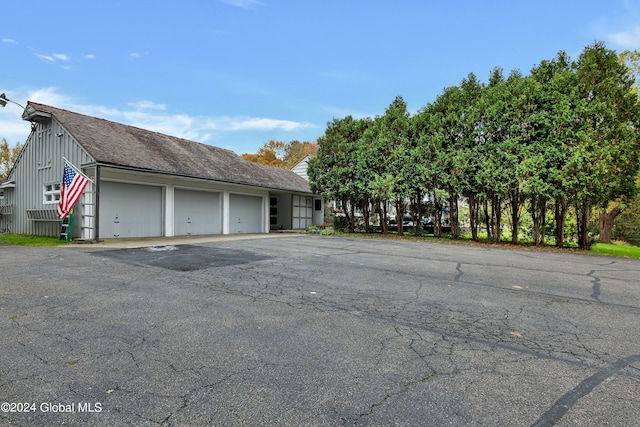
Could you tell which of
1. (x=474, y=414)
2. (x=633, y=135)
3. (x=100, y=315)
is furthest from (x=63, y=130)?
(x=633, y=135)

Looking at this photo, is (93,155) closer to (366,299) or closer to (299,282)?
(299,282)

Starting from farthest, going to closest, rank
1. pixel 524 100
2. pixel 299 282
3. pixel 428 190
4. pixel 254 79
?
pixel 254 79 < pixel 428 190 < pixel 524 100 < pixel 299 282

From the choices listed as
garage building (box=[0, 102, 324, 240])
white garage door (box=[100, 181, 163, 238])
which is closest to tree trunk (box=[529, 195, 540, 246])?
garage building (box=[0, 102, 324, 240])

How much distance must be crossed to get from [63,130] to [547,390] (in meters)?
17.9

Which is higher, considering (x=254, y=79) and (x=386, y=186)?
(x=254, y=79)

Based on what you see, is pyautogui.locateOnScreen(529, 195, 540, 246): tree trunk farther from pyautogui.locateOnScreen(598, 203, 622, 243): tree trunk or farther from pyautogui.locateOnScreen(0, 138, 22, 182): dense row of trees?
pyautogui.locateOnScreen(0, 138, 22, 182): dense row of trees

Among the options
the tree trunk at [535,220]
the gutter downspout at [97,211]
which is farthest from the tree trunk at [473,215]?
the gutter downspout at [97,211]

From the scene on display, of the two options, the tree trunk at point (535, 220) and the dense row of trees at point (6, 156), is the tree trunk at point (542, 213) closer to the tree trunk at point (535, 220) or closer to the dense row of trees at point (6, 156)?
the tree trunk at point (535, 220)

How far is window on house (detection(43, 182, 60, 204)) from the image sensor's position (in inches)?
569

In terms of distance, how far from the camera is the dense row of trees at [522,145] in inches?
488

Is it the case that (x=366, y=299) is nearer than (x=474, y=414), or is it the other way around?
(x=474, y=414)

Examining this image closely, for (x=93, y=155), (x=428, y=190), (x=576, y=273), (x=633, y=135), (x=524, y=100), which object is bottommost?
(x=576, y=273)

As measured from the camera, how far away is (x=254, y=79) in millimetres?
23016

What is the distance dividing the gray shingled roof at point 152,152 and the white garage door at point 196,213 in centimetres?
133
